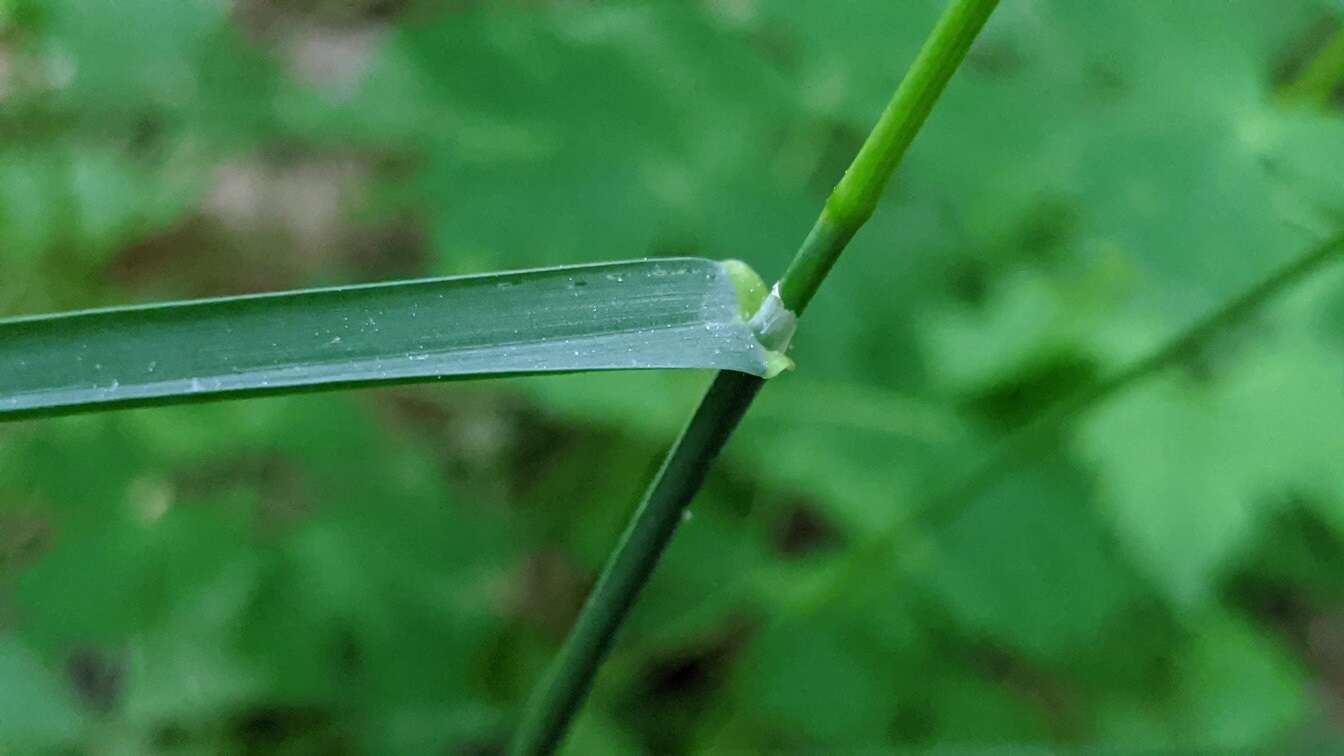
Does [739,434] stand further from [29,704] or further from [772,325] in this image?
[772,325]

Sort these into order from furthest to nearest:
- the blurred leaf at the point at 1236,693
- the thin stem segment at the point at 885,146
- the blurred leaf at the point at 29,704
Answer: 1. the blurred leaf at the point at 1236,693
2. the blurred leaf at the point at 29,704
3. the thin stem segment at the point at 885,146

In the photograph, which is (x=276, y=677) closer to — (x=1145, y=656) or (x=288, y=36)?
(x=1145, y=656)

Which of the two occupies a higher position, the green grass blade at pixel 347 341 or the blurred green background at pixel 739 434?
the green grass blade at pixel 347 341

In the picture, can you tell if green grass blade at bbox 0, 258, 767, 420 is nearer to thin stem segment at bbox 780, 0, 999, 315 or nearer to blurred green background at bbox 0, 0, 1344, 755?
thin stem segment at bbox 780, 0, 999, 315

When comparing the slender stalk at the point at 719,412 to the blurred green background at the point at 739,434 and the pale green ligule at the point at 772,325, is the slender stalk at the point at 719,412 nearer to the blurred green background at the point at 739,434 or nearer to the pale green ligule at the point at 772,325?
the pale green ligule at the point at 772,325

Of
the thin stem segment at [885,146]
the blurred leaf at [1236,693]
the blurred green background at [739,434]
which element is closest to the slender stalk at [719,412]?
the thin stem segment at [885,146]

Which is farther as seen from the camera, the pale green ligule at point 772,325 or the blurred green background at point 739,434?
the blurred green background at point 739,434
